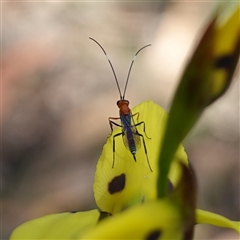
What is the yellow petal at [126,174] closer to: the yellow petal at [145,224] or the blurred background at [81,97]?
the yellow petal at [145,224]

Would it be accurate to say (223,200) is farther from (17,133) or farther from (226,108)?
(17,133)

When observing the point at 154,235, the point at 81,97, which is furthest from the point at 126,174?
the point at 81,97

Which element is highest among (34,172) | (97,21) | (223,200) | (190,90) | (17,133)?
(97,21)

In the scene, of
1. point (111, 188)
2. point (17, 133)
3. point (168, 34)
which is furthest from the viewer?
point (168, 34)

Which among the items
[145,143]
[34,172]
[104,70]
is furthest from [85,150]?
[145,143]

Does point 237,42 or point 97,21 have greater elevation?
point 97,21

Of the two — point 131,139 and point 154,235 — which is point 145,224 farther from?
point 131,139

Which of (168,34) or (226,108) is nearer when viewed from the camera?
(226,108)
